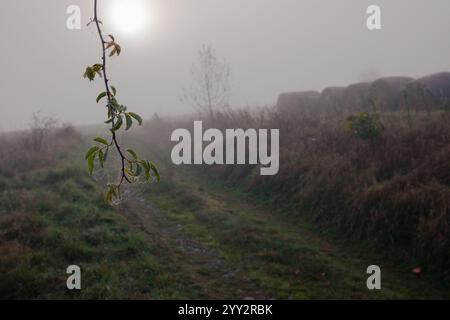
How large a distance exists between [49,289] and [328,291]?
359cm

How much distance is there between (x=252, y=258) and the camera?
249 inches

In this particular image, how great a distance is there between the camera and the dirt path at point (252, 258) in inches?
207

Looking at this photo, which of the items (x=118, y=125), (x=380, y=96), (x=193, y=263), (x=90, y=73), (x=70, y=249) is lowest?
(x=193, y=263)

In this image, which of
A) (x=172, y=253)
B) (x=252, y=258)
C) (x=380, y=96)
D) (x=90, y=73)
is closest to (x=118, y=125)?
(x=90, y=73)

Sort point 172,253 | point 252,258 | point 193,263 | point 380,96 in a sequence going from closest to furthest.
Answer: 1. point 193,263
2. point 252,258
3. point 172,253
4. point 380,96

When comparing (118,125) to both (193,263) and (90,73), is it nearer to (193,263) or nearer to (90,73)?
(90,73)

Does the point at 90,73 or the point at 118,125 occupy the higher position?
the point at 90,73

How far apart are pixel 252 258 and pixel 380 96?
10406 mm

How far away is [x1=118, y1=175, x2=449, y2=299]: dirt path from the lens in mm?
5250

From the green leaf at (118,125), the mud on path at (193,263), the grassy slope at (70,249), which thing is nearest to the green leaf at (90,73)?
the green leaf at (118,125)

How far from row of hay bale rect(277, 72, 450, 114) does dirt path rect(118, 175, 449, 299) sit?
5.88 metres

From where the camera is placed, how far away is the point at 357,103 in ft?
47.1

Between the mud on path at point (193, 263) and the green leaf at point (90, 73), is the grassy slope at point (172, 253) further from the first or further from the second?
the green leaf at point (90, 73)

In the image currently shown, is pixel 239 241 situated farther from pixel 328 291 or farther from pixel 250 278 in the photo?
pixel 328 291
